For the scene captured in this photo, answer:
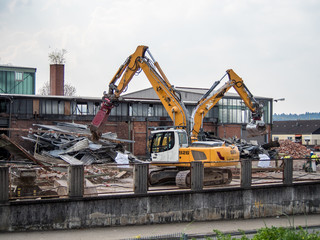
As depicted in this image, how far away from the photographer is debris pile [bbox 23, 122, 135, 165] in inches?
1204

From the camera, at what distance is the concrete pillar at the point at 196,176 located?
58.4ft

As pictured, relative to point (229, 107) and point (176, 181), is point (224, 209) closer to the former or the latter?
point (176, 181)

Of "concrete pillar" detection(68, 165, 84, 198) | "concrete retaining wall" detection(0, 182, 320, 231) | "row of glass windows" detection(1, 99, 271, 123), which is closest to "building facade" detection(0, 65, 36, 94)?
"row of glass windows" detection(1, 99, 271, 123)

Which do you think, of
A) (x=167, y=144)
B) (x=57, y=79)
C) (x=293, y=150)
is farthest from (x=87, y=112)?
(x=167, y=144)

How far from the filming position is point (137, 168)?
16750 millimetres

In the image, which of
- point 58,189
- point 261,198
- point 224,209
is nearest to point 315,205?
point 261,198

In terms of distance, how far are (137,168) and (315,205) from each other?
8.90 metres

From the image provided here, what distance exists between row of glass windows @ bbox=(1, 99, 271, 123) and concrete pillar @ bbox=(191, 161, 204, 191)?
871 inches

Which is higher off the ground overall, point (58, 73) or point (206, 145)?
point (58, 73)

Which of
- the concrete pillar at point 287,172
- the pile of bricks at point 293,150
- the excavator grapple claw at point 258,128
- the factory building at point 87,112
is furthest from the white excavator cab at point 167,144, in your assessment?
the pile of bricks at point 293,150

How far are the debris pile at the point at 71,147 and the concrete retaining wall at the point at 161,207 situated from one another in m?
13.3

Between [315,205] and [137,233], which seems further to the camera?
[315,205]

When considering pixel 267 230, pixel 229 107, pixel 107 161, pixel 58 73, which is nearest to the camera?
pixel 267 230

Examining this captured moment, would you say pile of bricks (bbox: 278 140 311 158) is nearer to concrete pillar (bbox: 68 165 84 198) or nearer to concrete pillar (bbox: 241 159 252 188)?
concrete pillar (bbox: 241 159 252 188)
